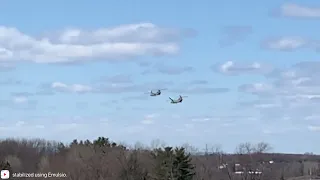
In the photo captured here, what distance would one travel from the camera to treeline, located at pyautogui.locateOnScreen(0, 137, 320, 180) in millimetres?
84363

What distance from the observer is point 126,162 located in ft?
311

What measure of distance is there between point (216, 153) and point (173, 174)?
6629 cm

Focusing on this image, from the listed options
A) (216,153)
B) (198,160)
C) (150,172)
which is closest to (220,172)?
(198,160)

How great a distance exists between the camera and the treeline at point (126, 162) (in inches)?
3321

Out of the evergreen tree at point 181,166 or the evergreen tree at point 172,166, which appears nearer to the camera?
the evergreen tree at point 172,166

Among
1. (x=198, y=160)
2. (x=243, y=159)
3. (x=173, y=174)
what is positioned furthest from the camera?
(x=243, y=159)

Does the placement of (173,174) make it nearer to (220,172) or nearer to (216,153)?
(220,172)

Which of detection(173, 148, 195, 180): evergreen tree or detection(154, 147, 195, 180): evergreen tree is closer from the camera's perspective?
detection(154, 147, 195, 180): evergreen tree

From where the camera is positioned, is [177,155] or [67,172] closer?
[177,155]

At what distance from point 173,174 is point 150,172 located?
8.18 meters

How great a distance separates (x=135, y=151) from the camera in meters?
99.8

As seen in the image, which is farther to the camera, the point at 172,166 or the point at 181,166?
the point at 181,166

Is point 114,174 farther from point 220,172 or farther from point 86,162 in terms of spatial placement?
point 220,172

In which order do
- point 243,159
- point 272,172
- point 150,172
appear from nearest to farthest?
point 150,172 < point 243,159 < point 272,172
